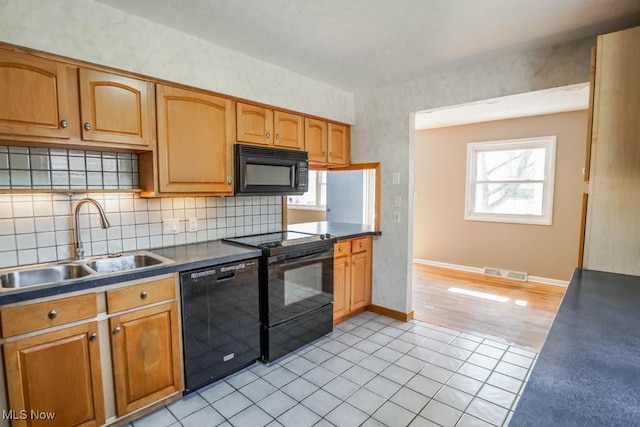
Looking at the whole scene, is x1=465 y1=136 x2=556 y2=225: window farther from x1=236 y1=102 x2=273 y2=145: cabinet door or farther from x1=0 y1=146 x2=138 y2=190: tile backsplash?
x1=0 y1=146 x2=138 y2=190: tile backsplash

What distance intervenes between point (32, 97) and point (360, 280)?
2977 mm

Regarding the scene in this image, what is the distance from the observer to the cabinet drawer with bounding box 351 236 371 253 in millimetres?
3371

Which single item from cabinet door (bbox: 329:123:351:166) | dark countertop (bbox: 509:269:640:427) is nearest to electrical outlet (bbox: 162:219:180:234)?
cabinet door (bbox: 329:123:351:166)

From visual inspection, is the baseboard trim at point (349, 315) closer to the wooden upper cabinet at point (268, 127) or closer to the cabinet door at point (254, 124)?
the wooden upper cabinet at point (268, 127)

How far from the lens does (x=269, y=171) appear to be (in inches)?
110

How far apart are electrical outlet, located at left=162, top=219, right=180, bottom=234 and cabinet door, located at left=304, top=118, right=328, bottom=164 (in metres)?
1.37

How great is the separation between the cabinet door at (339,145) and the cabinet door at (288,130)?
0.45 metres

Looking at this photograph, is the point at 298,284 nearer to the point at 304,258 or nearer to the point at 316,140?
the point at 304,258

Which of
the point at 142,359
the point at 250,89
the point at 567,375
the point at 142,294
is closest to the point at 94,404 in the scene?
the point at 142,359

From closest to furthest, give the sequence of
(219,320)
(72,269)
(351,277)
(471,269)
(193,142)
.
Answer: (72,269) → (219,320) → (193,142) → (351,277) → (471,269)

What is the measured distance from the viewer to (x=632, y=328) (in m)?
1.13

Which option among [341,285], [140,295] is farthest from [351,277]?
[140,295]

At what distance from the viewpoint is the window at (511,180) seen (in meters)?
4.67

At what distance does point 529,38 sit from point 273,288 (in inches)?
101
